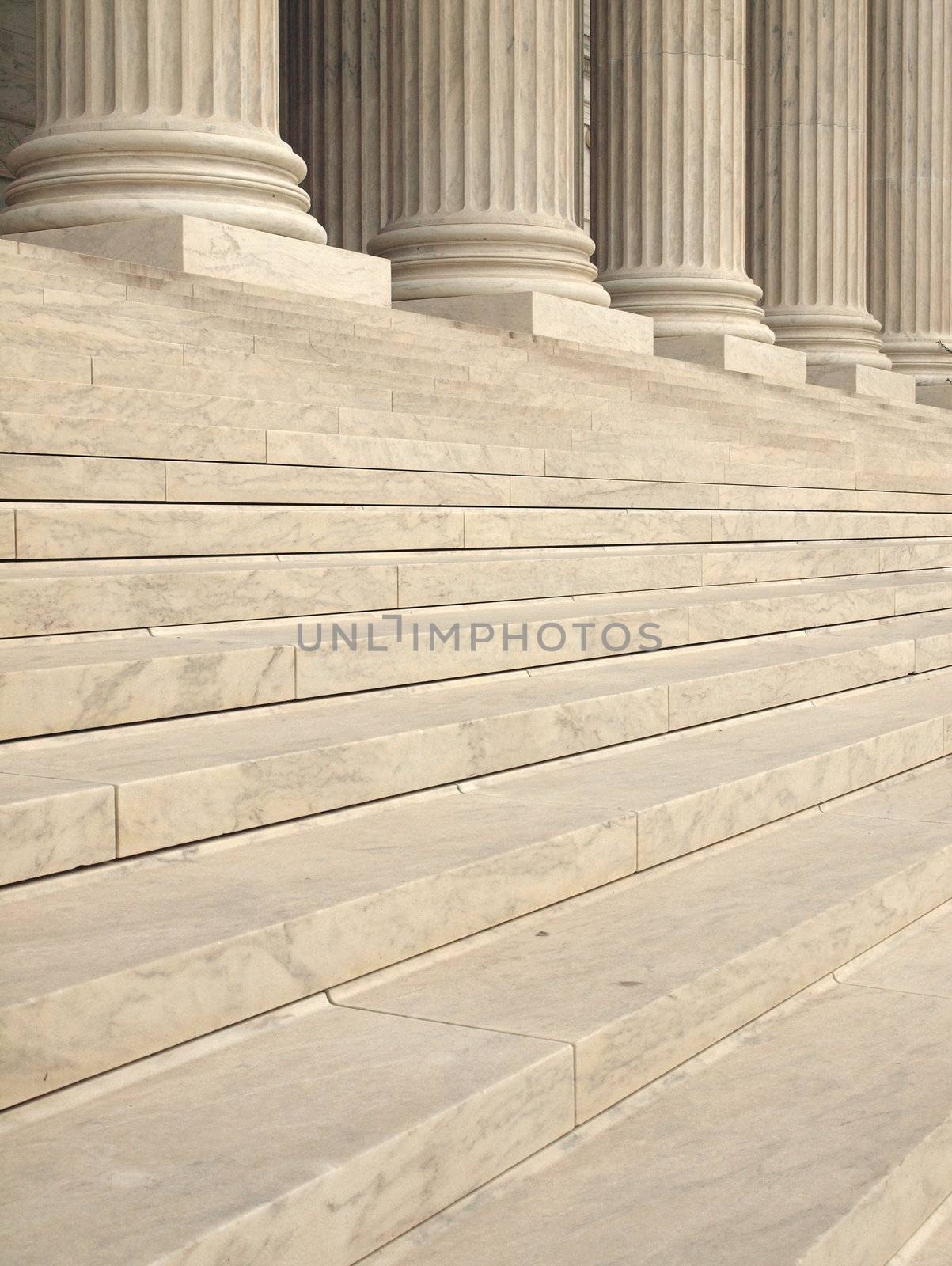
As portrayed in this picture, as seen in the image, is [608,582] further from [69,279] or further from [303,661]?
[69,279]

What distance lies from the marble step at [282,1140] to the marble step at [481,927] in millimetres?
129

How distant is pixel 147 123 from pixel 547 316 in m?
5.63

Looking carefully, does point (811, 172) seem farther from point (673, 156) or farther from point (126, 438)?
point (126, 438)

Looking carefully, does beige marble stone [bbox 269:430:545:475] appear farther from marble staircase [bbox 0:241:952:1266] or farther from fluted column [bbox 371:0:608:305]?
fluted column [bbox 371:0:608:305]

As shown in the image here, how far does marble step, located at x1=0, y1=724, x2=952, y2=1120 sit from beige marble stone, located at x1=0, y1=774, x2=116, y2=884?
83 mm

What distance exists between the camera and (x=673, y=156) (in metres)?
23.0

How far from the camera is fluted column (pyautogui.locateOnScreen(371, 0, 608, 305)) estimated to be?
61.4ft

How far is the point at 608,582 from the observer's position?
10344 millimetres

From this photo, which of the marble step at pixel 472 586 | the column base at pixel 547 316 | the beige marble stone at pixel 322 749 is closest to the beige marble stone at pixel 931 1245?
the beige marble stone at pixel 322 749

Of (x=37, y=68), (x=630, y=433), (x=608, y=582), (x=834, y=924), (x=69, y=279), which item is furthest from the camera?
(x=37, y=68)

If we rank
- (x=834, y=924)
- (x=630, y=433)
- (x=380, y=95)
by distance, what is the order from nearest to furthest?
1. (x=834, y=924)
2. (x=630, y=433)
3. (x=380, y=95)

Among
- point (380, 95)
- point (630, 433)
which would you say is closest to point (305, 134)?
point (380, 95)

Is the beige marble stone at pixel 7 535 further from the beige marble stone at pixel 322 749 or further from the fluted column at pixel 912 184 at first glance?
the fluted column at pixel 912 184

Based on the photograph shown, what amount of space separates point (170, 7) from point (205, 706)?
10384mm
